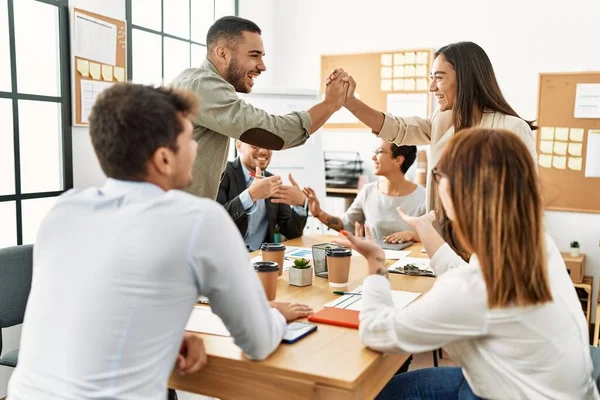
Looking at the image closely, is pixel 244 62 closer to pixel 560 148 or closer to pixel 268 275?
pixel 268 275

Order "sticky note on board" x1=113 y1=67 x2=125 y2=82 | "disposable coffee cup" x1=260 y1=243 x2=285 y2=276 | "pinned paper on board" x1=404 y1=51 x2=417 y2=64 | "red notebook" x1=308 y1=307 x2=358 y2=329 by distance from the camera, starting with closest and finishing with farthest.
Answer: "red notebook" x1=308 y1=307 x2=358 y2=329, "disposable coffee cup" x1=260 y1=243 x2=285 y2=276, "sticky note on board" x1=113 y1=67 x2=125 y2=82, "pinned paper on board" x1=404 y1=51 x2=417 y2=64

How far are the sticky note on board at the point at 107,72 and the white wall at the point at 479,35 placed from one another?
1.86 m

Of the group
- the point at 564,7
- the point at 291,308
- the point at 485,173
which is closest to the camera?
the point at 485,173

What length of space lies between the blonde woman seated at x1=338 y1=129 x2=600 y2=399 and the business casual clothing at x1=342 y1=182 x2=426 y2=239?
1915mm

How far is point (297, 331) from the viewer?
1.38 metres

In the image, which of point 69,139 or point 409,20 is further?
point 409,20

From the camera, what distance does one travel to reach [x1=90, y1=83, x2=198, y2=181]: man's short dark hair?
1038 mm

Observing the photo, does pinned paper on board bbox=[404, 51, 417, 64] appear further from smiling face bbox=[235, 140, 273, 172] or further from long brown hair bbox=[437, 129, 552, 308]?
long brown hair bbox=[437, 129, 552, 308]

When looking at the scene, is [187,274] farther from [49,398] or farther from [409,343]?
[409,343]

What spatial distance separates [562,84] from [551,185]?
73cm

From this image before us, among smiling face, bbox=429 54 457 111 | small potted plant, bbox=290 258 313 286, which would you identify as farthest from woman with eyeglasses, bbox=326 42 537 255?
small potted plant, bbox=290 258 313 286

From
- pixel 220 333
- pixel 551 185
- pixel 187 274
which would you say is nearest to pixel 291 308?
pixel 220 333

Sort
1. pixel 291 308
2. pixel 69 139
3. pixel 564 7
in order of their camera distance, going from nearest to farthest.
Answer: pixel 291 308
pixel 69 139
pixel 564 7

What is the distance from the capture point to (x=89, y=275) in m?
0.98
